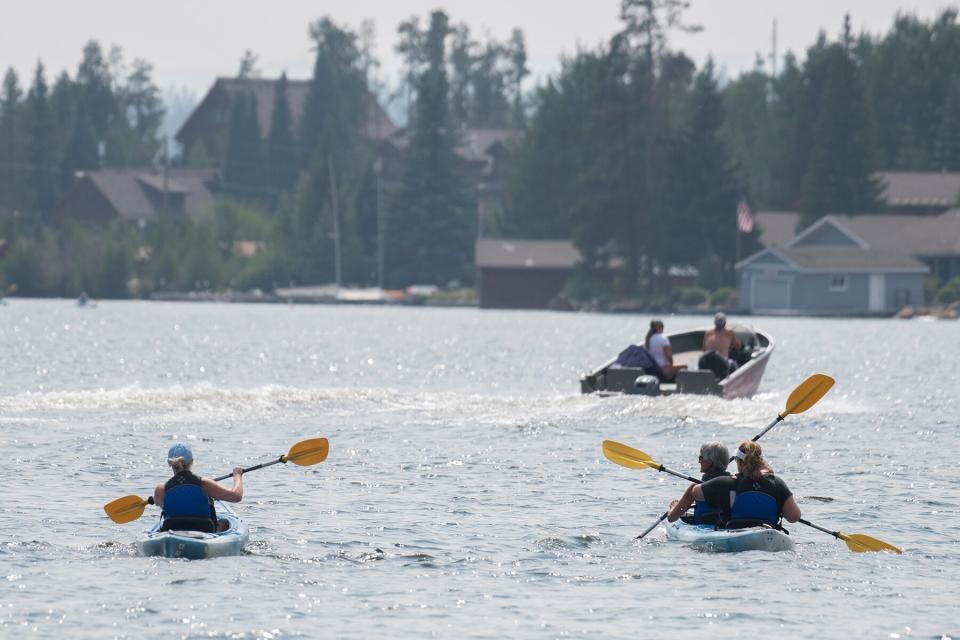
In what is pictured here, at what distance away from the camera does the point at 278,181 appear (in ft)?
511

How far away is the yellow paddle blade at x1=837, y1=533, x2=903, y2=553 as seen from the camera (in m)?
19.3

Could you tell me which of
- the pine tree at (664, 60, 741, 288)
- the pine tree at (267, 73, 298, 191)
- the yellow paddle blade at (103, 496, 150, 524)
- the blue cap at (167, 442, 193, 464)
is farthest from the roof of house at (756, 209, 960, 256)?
the blue cap at (167, 442, 193, 464)

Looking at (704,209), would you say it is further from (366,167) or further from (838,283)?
(366,167)

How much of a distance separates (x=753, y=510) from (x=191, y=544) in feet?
18.2

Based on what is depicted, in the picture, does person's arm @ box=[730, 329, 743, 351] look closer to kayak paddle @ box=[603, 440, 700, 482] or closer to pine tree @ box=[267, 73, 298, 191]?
kayak paddle @ box=[603, 440, 700, 482]

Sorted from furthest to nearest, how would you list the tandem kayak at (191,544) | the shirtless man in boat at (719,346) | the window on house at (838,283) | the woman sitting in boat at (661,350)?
1. the window on house at (838,283)
2. the shirtless man in boat at (719,346)
3. the woman sitting in boat at (661,350)
4. the tandem kayak at (191,544)

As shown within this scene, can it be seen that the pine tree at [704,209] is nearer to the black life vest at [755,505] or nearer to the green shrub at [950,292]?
the green shrub at [950,292]

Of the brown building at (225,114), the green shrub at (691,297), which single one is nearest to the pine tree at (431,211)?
the green shrub at (691,297)

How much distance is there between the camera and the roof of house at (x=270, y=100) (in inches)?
6427

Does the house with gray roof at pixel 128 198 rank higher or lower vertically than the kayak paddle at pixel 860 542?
higher

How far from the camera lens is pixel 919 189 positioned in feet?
382

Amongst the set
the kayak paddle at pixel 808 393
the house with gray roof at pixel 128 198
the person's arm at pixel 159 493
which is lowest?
the person's arm at pixel 159 493

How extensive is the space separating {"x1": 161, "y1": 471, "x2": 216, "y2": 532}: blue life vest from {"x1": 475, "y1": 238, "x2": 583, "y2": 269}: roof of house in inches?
3634

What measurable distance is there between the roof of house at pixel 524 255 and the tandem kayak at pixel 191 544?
303 feet
